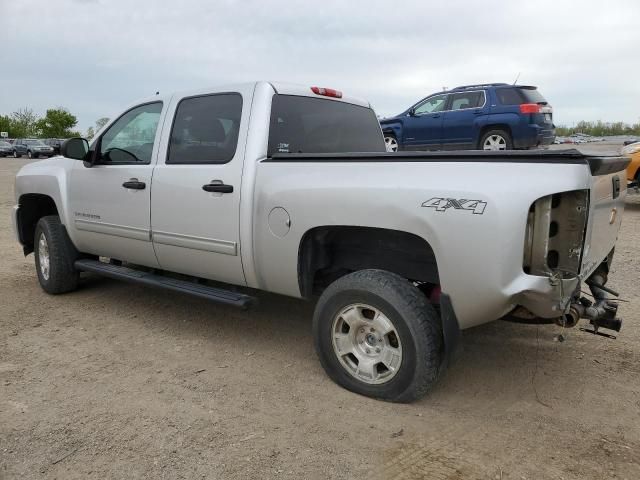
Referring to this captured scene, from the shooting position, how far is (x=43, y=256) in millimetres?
5578

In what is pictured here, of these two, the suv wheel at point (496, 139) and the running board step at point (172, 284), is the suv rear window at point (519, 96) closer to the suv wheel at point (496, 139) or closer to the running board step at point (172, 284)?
the suv wheel at point (496, 139)

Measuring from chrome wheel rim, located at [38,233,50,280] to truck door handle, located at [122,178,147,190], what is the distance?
5.33 ft

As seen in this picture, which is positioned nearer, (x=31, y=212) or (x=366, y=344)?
(x=366, y=344)

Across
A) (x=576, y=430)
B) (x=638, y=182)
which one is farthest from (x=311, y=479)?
(x=638, y=182)

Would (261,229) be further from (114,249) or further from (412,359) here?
(114,249)

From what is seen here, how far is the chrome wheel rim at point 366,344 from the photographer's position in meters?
3.18

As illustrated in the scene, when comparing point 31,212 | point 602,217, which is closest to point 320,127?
point 602,217

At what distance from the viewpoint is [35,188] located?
5.49m

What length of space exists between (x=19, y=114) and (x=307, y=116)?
95754 millimetres

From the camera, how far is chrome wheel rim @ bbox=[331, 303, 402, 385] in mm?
3184

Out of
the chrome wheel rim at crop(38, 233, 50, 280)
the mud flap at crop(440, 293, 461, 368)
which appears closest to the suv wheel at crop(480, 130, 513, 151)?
the chrome wheel rim at crop(38, 233, 50, 280)

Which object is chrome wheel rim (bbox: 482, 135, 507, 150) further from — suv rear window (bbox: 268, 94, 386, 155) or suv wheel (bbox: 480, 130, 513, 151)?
suv rear window (bbox: 268, 94, 386, 155)

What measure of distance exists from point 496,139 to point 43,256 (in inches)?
346

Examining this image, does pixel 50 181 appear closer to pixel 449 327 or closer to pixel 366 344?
pixel 366 344
